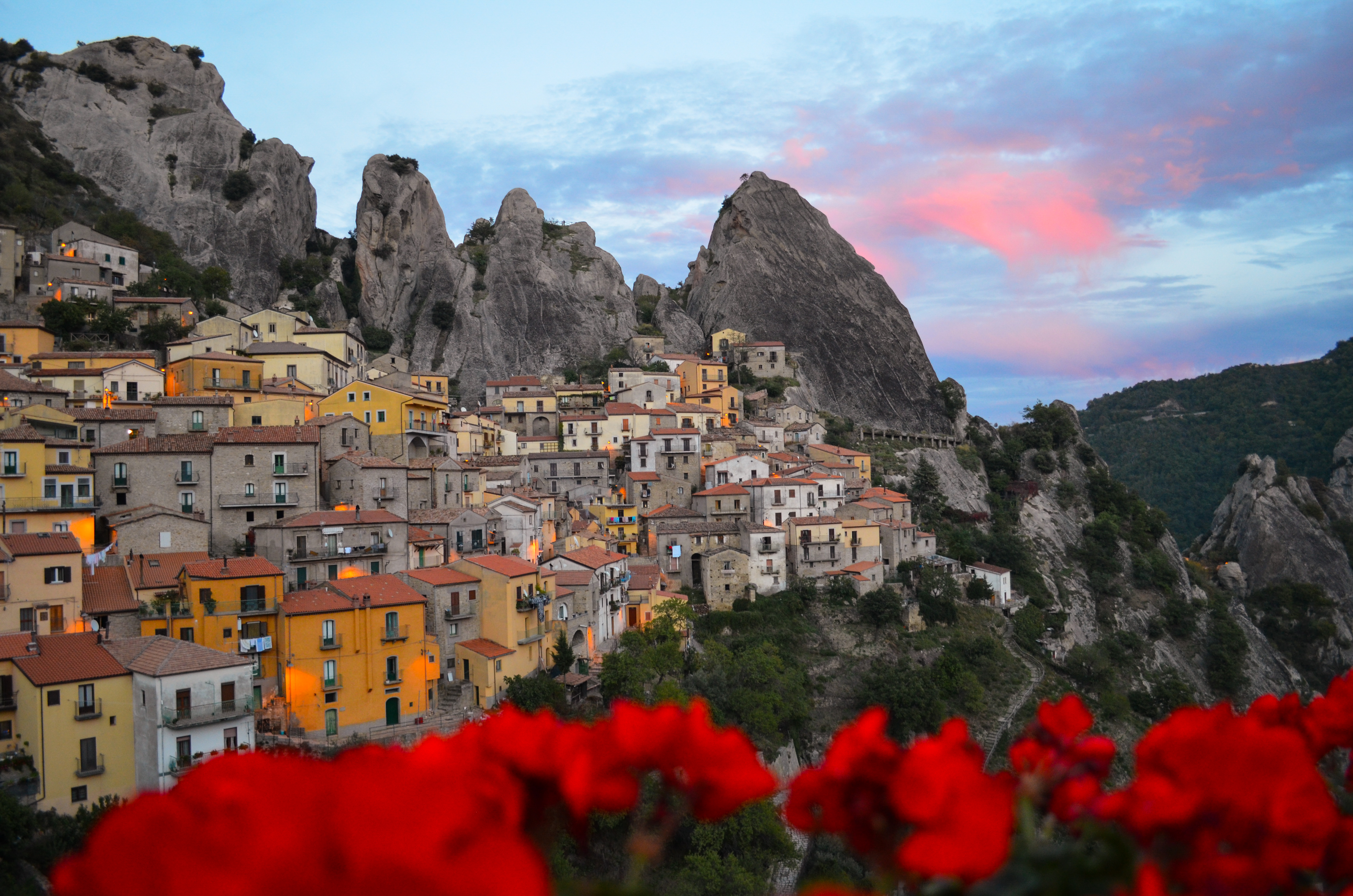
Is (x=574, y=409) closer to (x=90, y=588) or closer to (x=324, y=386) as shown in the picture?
(x=324, y=386)

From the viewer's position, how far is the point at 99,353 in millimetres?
53625

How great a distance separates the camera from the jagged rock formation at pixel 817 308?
345ft

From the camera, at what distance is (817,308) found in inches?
4390

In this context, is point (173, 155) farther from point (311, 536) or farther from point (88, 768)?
point (88, 768)

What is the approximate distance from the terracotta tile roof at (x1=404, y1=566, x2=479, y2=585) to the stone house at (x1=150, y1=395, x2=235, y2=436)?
1492 centimetres

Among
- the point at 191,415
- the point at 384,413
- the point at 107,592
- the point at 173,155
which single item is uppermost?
the point at 173,155

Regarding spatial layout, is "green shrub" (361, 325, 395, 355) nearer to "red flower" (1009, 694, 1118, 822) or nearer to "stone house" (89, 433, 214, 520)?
"stone house" (89, 433, 214, 520)

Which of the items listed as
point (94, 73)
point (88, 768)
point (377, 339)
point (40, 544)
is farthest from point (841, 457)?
point (94, 73)

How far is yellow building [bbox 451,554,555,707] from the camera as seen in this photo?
37.5m

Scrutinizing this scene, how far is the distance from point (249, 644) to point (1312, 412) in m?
154

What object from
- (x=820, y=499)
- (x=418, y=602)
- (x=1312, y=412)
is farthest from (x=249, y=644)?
(x=1312, y=412)

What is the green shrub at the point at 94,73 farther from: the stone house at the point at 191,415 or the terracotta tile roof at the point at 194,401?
the stone house at the point at 191,415

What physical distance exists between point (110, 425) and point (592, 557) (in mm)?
24778

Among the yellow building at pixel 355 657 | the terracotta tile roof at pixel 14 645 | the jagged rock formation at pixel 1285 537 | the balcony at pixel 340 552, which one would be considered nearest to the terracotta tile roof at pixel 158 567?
the balcony at pixel 340 552
